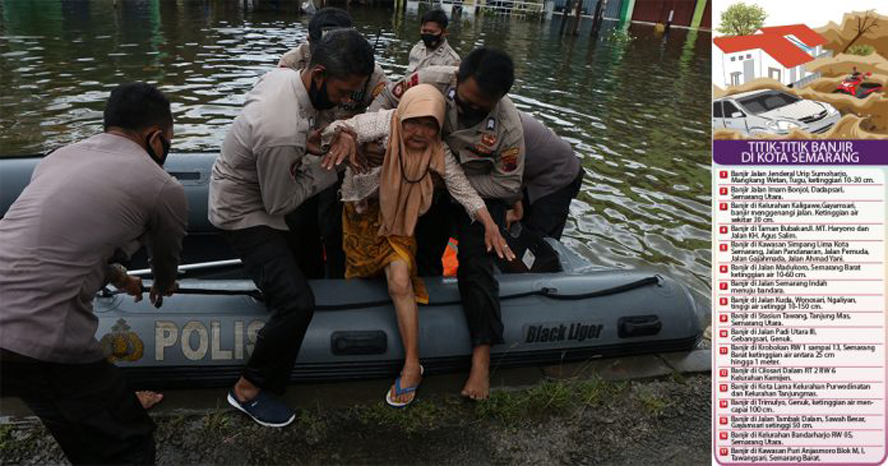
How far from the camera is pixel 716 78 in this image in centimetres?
195

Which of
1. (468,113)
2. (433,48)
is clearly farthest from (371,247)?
(433,48)

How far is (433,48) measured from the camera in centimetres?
497

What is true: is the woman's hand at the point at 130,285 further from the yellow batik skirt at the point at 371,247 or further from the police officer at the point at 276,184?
the yellow batik skirt at the point at 371,247

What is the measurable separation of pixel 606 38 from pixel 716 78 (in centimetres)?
2515

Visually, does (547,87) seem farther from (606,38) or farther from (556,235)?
(606,38)

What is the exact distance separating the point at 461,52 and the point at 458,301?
52.6ft

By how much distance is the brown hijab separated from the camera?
2.80 m

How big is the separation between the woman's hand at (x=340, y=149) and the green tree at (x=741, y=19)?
160 cm

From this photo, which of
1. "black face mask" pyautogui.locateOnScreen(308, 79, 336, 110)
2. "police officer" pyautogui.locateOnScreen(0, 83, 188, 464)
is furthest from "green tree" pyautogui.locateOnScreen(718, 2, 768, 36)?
"police officer" pyautogui.locateOnScreen(0, 83, 188, 464)

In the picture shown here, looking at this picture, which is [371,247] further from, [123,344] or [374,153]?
[123,344]

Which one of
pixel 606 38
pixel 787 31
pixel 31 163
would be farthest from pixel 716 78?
pixel 606 38

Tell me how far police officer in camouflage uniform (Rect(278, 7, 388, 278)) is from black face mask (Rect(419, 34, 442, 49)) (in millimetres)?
1270

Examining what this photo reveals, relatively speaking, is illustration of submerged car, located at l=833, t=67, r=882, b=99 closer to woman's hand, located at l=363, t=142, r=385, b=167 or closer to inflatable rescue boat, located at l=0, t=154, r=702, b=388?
inflatable rescue boat, located at l=0, t=154, r=702, b=388

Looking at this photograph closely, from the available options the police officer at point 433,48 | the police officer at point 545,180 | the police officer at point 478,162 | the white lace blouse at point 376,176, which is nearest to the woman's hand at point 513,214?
the police officer at point 545,180
